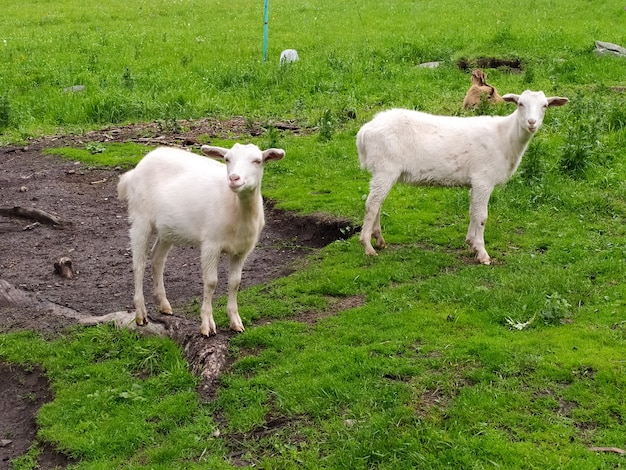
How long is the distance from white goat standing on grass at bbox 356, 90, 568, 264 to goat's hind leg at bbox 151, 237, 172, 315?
2.56m

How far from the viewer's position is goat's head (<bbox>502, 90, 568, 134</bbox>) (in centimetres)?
844

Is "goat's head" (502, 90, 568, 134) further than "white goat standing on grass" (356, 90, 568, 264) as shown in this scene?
No

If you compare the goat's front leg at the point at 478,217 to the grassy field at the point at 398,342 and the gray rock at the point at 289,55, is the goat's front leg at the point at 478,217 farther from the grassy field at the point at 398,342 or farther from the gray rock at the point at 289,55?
the gray rock at the point at 289,55

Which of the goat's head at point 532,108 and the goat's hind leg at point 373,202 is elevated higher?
the goat's head at point 532,108

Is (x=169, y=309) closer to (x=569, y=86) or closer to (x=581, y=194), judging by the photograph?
(x=581, y=194)

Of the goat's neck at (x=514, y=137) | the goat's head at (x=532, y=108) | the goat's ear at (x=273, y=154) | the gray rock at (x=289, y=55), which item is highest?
the goat's ear at (x=273, y=154)

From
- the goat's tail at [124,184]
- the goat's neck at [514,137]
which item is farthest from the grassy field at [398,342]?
the goat's tail at [124,184]

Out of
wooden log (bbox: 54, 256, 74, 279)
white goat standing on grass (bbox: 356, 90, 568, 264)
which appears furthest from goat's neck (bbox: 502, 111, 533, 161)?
wooden log (bbox: 54, 256, 74, 279)

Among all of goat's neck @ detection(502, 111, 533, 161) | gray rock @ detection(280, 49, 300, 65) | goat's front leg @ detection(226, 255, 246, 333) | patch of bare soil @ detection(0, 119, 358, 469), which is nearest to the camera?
patch of bare soil @ detection(0, 119, 358, 469)

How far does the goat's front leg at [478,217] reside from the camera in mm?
8758

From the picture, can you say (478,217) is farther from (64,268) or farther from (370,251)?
(64,268)

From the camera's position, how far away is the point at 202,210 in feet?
22.7

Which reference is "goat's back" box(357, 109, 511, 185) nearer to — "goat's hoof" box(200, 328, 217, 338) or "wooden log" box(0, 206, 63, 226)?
"goat's hoof" box(200, 328, 217, 338)

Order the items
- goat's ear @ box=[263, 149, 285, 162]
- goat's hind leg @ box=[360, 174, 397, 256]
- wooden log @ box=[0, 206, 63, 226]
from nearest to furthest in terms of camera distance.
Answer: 1. goat's ear @ box=[263, 149, 285, 162]
2. goat's hind leg @ box=[360, 174, 397, 256]
3. wooden log @ box=[0, 206, 63, 226]
